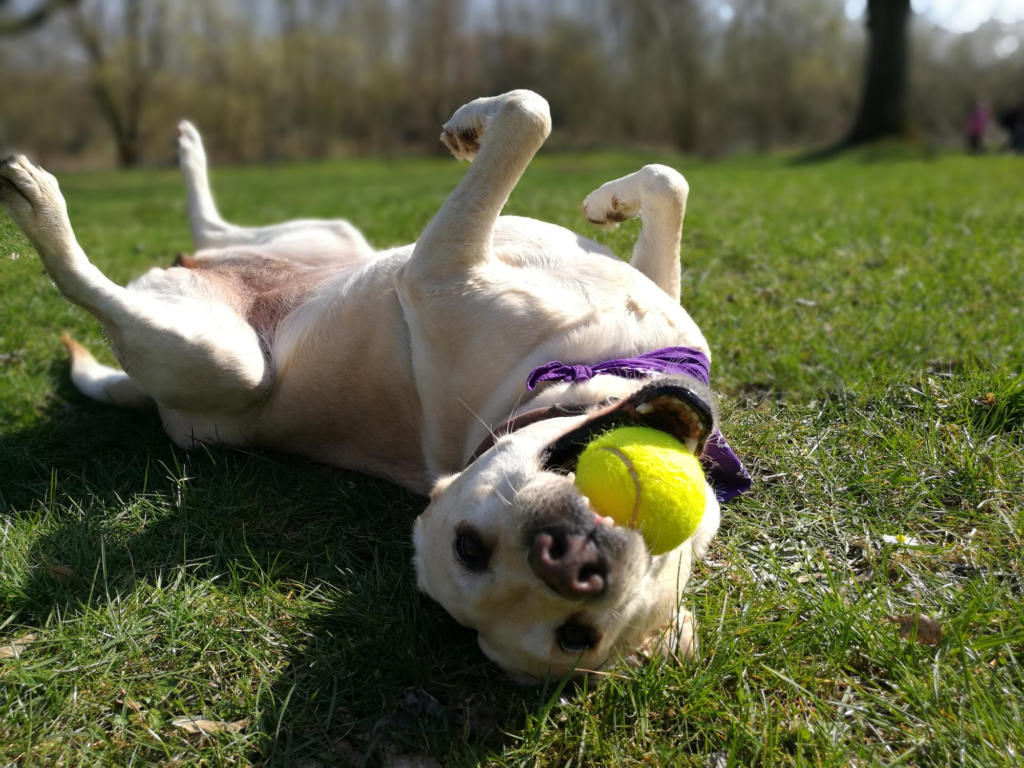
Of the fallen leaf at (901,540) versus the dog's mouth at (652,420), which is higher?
the dog's mouth at (652,420)

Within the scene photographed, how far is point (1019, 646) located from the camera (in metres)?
2.16

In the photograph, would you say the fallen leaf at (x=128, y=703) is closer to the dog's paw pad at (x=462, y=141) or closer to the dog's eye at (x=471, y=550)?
the dog's eye at (x=471, y=550)

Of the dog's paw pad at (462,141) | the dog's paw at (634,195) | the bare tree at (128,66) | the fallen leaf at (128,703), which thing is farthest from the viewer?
the bare tree at (128,66)

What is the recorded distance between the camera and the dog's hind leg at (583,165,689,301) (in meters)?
3.36

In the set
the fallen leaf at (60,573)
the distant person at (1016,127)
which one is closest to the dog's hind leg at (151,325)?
the fallen leaf at (60,573)

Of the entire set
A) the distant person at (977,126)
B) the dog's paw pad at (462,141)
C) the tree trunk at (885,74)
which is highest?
the dog's paw pad at (462,141)

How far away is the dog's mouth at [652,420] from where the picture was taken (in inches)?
75.9

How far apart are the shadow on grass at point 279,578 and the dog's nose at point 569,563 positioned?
21.5 inches

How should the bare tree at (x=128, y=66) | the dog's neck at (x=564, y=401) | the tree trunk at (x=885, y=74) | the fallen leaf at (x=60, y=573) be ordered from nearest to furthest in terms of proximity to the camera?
the dog's neck at (x=564, y=401)
the fallen leaf at (x=60, y=573)
the tree trunk at (x=885, y=74)
the bare tree at (x=128, y=66)

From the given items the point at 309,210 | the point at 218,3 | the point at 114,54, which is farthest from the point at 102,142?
the point at 309,210

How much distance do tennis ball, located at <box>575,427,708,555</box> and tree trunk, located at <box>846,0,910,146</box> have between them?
23.2m

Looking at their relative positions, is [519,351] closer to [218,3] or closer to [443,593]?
[443,593]

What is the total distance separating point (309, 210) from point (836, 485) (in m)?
8.94

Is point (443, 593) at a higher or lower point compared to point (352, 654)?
higher
